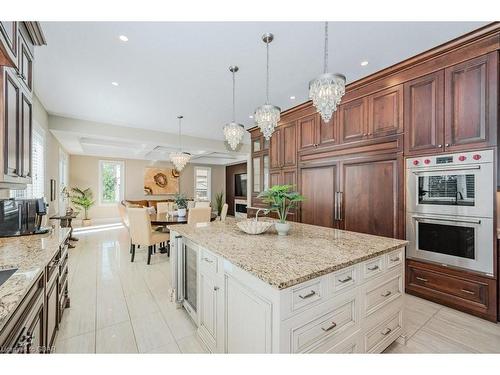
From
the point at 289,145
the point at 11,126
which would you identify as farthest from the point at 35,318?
the point at 289,145

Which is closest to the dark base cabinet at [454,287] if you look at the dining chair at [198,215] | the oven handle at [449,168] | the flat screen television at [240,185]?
the oven handle at [449,168]

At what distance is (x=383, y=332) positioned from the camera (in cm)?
160

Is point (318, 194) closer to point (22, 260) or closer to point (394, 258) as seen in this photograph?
point (394, 258)

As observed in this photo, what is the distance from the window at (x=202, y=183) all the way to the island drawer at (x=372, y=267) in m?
9.37

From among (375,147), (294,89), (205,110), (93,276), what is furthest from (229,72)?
(93,276)

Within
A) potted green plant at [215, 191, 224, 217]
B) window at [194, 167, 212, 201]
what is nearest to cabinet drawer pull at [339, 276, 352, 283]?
potted green plant at [215, 191, 224, 217]

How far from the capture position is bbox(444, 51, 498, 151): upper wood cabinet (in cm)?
207

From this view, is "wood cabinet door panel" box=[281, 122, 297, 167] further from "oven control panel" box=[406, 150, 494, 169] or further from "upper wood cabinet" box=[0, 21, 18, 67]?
"upper wood cabinet" box=[0, 21, 18, 67]

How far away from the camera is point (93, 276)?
10.7ft

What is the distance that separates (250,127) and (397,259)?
4.10 meters

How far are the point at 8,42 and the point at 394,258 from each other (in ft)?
9.69

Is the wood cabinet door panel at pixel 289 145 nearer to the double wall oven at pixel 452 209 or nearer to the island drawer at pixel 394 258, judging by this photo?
the double wall oven at pixel 452 209

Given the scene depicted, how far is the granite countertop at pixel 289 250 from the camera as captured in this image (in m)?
1.16
